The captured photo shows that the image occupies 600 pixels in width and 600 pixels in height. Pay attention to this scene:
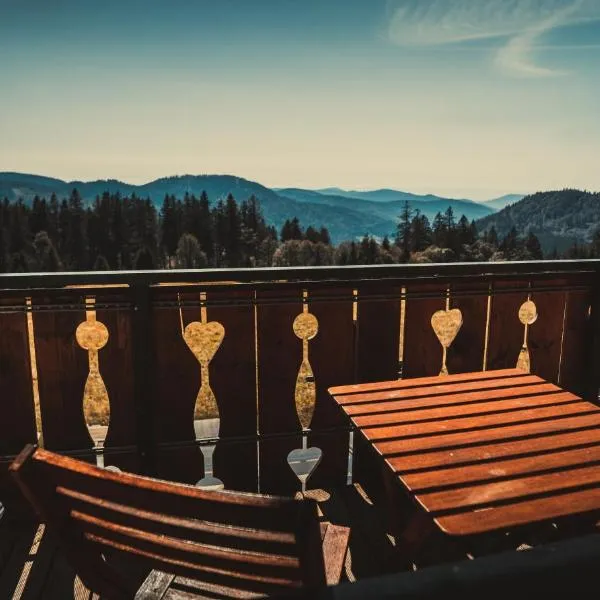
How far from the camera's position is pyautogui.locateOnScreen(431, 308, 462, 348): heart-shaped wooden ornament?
290 centimetres

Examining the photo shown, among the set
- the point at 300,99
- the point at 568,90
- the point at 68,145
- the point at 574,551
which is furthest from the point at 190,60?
the point at 68,145

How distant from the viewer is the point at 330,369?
112 inches

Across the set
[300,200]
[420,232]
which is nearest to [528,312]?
[420,232]

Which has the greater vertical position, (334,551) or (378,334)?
(378,334)

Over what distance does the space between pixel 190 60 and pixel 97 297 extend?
2670 cm

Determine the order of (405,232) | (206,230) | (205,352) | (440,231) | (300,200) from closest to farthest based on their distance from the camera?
(205,352) → (440,231) → (405,232) → (206,230) → (300,200)

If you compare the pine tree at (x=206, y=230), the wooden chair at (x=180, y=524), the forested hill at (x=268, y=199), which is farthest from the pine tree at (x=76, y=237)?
the wooden chair at (x=180, y=524)

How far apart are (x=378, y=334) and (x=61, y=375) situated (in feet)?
5.33

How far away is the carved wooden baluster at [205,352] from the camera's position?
8.34 feet

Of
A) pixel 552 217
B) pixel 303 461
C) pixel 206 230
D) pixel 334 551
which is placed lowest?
pixel 206 230

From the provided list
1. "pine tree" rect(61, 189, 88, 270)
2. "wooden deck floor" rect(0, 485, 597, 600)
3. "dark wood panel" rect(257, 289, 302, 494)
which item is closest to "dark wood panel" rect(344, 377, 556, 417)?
"wooden deck floor" rect(0, 485, 597, 600)

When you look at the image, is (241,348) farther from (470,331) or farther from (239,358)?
(470,331)

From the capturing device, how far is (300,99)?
107 feet

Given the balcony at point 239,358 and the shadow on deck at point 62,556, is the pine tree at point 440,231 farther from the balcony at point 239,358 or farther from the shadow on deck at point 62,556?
the shadow on deck at point 62,556
